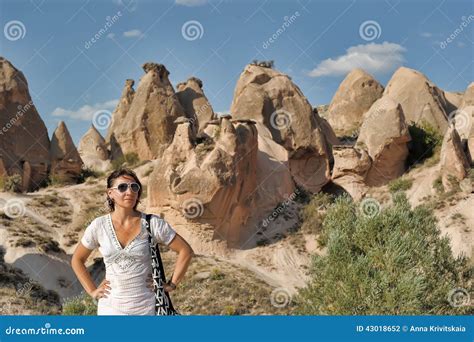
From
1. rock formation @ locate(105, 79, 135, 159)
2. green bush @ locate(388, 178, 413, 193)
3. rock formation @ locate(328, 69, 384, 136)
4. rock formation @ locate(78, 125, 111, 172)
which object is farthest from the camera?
rock formation @ locate(328, 69, 384, 136)

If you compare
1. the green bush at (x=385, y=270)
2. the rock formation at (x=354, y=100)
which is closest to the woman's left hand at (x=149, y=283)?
the green bush at (x=385, y=270)

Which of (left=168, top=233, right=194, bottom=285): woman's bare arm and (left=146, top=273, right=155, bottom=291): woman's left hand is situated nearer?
(left=146, top=273, right=155, bottom=291): woman's left hand

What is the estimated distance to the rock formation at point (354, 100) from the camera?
111 ft

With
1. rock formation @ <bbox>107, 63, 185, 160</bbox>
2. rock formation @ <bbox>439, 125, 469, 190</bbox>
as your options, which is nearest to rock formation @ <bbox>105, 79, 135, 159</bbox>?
rock formation @ <bbox>107, 63, 185, 160</bbox>

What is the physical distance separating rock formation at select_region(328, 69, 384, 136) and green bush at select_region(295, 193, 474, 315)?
75.2 ft

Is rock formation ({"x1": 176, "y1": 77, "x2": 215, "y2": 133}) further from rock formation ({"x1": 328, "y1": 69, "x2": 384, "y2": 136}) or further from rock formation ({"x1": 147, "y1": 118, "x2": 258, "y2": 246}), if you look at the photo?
A: rock formation ({"x1": 147, "y1": 118, "x2": 258, "y2": 246})

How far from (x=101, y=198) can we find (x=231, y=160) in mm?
6038

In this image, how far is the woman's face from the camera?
4.33 m

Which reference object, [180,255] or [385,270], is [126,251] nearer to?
[180,255]

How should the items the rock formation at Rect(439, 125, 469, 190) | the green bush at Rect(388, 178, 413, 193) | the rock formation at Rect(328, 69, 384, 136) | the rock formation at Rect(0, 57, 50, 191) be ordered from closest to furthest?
1. the rock formation at Rect(439, 125, 469, 190)
2. the green bush at Rect(388, 178, 413, 193)
3. the rock formation at Rect(0, 57, 50, 191)
4. the rock formation at Rect(328, 69, 384, 136)

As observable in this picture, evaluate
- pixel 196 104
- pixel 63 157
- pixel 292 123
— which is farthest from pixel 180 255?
pixel 196 104

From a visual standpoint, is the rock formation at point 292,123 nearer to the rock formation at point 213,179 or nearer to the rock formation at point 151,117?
the rock formation at point 151,117

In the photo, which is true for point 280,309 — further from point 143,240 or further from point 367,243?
point 143,240

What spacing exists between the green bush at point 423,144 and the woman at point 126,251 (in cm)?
2124
